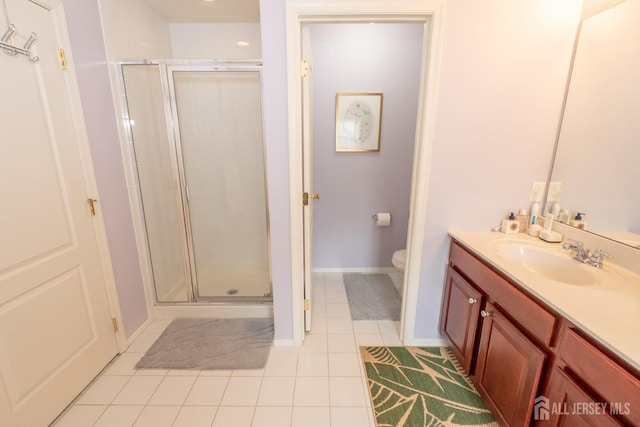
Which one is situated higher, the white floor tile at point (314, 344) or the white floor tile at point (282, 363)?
the white floor tile at point (314, 344)

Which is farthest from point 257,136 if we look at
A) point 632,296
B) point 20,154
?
point 632,296

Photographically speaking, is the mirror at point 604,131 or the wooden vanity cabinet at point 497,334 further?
the mirror at point 604,131

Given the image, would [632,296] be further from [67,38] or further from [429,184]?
[67,38]

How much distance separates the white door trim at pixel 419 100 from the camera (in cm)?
141

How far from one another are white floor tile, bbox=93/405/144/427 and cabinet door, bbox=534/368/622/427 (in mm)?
1879

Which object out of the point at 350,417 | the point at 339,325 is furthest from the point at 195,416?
the point at 339,325

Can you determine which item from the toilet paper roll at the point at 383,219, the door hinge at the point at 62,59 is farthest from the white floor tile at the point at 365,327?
the door hinge at the point at 62,59

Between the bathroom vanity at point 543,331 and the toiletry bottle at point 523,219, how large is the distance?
98mm

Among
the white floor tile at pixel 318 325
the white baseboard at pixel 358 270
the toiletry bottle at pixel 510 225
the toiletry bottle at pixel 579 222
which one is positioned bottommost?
the white floor tile at pixel 318 325

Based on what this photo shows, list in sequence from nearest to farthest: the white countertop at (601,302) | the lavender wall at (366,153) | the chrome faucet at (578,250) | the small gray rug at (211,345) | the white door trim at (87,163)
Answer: the white countertop at (601,302) < the chrome faucet at (578,250) < the white door trim at (87,163) < the small gray rug at (211,345) < the lavender wall at (366,153)

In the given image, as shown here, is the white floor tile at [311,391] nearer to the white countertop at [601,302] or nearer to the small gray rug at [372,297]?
the small gray rug at [372,297]

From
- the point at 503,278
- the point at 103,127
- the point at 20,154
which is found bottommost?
the point at 503,278

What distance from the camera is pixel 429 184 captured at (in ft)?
5.39

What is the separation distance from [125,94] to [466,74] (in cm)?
223
